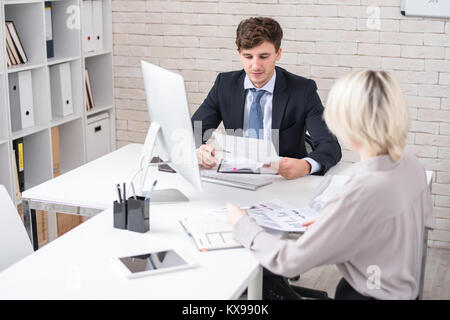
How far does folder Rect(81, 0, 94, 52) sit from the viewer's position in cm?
381

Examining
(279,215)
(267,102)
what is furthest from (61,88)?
(279,215)

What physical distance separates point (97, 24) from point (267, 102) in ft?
5.50

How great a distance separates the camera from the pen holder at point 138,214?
6.15 ft

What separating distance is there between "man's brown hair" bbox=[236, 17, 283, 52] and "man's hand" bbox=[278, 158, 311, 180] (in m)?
0.55

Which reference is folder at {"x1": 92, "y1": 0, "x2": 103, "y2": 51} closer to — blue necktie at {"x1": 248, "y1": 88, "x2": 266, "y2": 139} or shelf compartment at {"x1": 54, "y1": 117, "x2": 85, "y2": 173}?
shelf compartment at {"x1": 54, "y1": 117, "x2": 85, "y2": 173}

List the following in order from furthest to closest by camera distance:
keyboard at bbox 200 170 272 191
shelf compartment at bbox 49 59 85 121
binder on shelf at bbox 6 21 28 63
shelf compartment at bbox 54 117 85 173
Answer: shelf compartment at bbox 54 117 85 173, shelf compartment at bbox 49 59 85 121, binder on shelf at bbox 6 21 28 63, keyboard at bbox 200 170 272 191

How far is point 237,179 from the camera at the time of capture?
2.41 meters

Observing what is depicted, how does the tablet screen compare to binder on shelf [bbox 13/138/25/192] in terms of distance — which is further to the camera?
binder on shelf [bbox 13/138/25/192]

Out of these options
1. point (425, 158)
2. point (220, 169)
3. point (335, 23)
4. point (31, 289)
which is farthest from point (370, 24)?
point (31, 289)

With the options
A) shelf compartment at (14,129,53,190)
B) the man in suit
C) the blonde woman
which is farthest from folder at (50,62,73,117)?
the blonde woman

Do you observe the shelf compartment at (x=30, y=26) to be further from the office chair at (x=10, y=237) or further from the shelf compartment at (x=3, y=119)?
the office chair at (x=10, y=237)

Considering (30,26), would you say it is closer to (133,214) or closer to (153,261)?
(133,214)

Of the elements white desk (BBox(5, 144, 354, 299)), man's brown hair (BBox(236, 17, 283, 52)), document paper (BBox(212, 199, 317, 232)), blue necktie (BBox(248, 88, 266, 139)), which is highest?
man's brown hair (BBox(236, 17, 283, 52))

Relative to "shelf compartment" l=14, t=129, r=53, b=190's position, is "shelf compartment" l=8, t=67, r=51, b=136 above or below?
above
